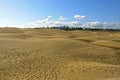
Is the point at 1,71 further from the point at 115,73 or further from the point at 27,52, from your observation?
the point at 115,73

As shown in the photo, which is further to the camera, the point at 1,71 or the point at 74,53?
the point at 74,53

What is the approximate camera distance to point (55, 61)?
17656 mm

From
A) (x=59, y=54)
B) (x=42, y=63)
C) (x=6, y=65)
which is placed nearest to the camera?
(x=6, y=65)

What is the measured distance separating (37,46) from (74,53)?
3.69 metres

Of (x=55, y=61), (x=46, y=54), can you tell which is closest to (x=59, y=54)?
(x=46, y=54)

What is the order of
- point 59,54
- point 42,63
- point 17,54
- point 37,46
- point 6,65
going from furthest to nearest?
point 37,46, point 59,54, point 17,54, point 42,63, point 6,65

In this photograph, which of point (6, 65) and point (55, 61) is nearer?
point (6, 65)

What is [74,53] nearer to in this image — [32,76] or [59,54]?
[59,54]

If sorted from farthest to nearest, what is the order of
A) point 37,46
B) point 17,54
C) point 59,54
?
point 37,46, point 59,54, point 17,54

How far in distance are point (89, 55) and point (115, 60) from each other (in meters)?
2.14

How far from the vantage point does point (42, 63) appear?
16.9 metres

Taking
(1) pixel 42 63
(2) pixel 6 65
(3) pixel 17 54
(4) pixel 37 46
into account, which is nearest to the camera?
(2) pixel 6 65

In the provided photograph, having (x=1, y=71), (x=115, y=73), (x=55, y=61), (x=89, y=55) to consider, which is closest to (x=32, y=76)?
(x=1, y=71)

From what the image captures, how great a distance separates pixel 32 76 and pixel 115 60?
846 centimetres
